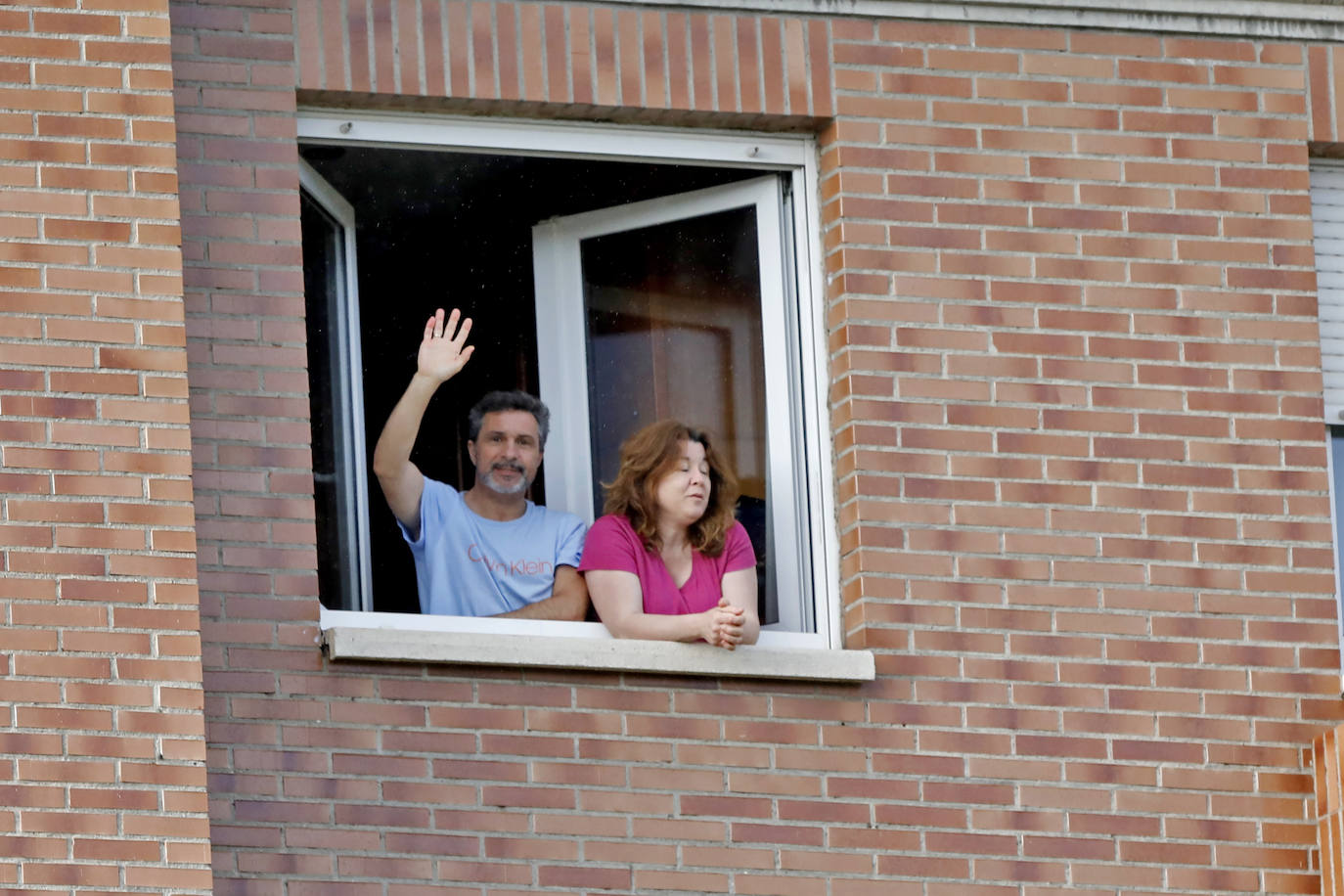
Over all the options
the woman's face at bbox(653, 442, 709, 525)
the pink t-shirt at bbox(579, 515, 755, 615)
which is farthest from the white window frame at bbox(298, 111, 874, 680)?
the woman's face at bbox(653, 442, 709, 525)

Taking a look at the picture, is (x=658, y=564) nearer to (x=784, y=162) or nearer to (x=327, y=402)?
(x=327, y=402)

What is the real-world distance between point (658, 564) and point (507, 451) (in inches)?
25.4

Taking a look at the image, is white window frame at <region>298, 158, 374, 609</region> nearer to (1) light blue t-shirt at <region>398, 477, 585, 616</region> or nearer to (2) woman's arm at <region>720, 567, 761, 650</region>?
(1) light blue t-shirt at <region>398, 477, 585, 616</region>

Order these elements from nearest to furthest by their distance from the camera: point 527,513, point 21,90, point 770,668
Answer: point 21,90, point 770,668, point 527,513

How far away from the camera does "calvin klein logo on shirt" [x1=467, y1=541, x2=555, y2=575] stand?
8.59 metres

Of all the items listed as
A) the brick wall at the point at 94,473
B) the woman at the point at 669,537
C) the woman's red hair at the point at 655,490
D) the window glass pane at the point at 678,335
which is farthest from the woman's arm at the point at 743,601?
the brick wall at the point at 94,473

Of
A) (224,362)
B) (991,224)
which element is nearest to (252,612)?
(224,362)

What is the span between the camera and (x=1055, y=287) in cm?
881

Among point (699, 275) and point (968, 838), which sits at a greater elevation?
point (699, 275)

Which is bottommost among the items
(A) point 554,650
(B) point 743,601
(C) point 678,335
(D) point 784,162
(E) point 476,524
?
(A) point 554,650

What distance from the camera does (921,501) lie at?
8.55 m

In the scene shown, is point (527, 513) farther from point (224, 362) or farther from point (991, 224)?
point (991, 224)

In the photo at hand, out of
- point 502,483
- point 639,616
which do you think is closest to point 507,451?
point 502,483

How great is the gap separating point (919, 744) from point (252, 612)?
205cm
